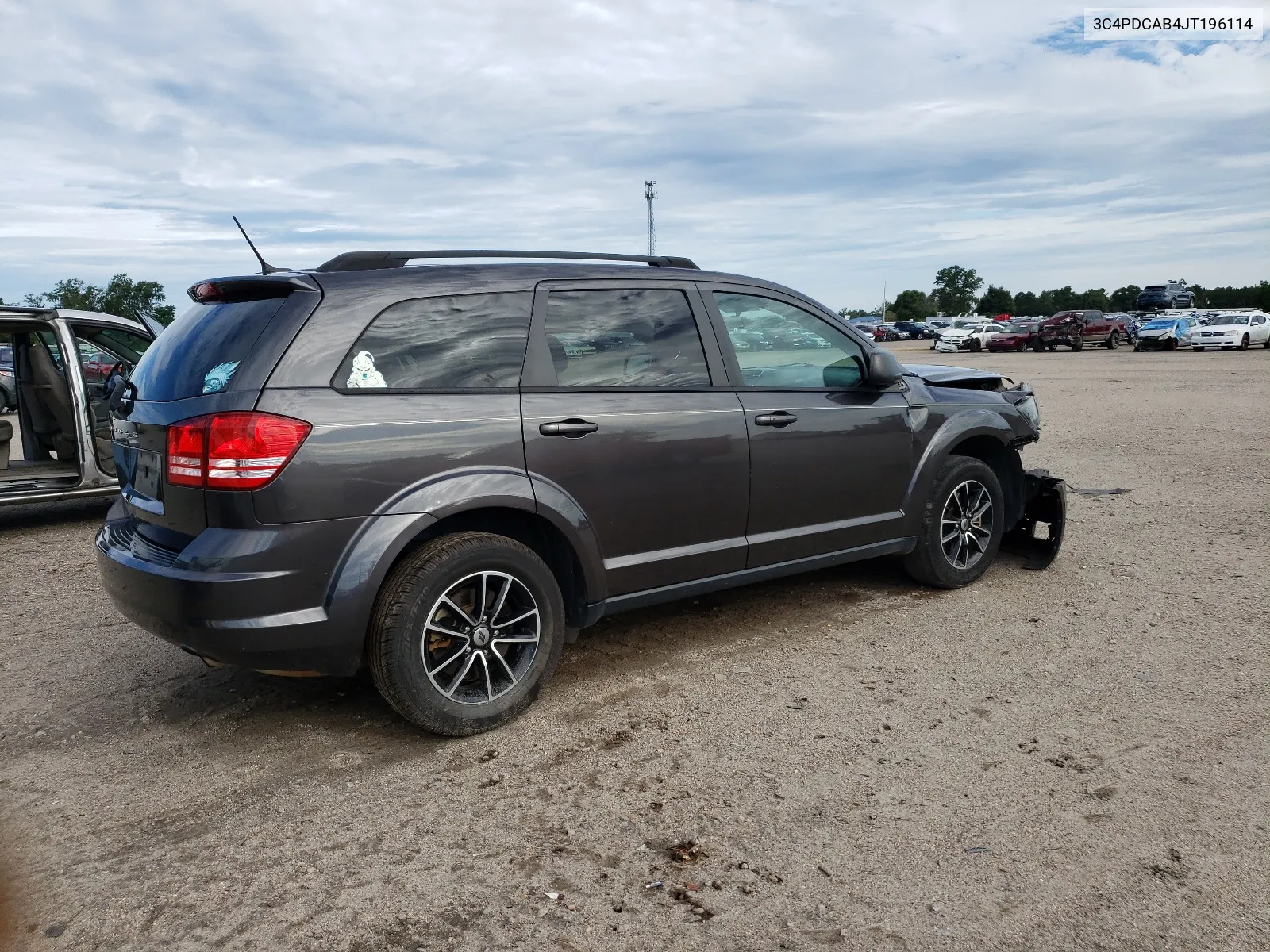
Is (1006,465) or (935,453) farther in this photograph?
(1006,465)

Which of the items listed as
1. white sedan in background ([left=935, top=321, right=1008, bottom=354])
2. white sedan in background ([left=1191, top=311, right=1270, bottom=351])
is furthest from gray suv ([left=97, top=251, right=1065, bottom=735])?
white sedan in background ([left=935, top=321, right=1008, bottom=354])

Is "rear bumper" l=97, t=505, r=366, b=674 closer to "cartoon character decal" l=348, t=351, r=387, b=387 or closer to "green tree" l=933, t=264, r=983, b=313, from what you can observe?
"cartoon character decal" l=348, t=351, r=387, b=387

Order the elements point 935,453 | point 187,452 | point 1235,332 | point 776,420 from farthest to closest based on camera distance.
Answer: point 1235,332 → point 935,453 → point 776,420 → point 187,452

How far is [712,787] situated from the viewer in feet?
11.6

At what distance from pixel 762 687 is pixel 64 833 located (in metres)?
2.64

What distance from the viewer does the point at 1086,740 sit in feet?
12.6

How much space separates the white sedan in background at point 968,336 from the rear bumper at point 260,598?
1803 inches

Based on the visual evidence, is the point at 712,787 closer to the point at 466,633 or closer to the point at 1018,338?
the point at 466,633

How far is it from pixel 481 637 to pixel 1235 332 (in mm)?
41158

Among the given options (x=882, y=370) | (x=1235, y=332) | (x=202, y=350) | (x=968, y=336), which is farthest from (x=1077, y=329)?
(x=202, y=350)

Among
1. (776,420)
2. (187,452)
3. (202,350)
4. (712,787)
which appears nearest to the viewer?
(712,787)

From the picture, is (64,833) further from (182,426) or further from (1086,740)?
(1086,740)

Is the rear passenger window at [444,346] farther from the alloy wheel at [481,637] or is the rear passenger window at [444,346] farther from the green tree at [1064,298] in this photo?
the green tree at [1064,298]

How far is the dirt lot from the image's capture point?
2797 mm
